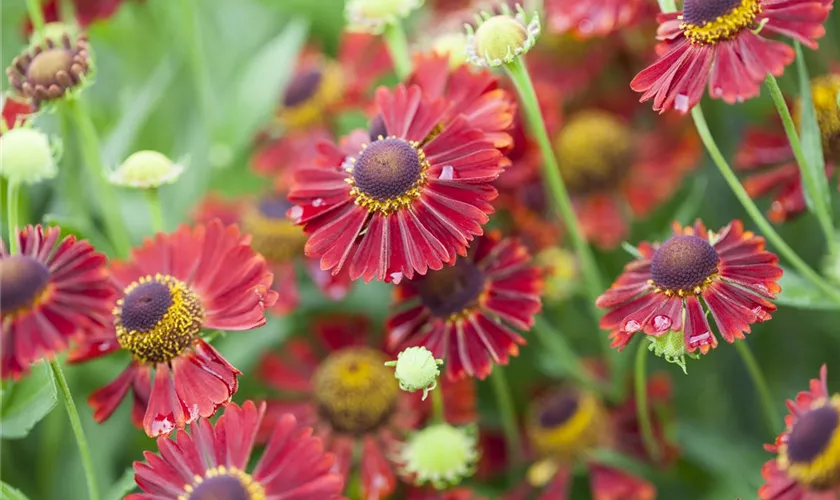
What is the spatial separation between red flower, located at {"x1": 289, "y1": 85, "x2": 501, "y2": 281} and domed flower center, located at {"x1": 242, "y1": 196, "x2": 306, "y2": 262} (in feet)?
1.30


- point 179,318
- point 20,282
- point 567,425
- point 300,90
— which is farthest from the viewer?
point 300,90

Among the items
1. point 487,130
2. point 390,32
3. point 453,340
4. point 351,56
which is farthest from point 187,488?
point 351,56

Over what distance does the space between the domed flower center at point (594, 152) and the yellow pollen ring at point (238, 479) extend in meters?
0.73

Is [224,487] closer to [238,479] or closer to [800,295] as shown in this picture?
[238,479]

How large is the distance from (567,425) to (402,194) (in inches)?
17.1

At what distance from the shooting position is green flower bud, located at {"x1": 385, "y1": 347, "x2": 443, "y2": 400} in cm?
74

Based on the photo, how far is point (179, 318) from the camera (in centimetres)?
82

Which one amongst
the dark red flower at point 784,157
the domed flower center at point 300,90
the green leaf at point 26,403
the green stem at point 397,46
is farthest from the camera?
the domed flower center at point 300,90

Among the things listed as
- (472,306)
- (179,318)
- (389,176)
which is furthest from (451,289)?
(179,318)

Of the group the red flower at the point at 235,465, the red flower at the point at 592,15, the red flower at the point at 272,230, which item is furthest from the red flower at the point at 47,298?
the red flower at the point at 592,15

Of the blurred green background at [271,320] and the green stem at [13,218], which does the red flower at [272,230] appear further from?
the green stem at [13,218]

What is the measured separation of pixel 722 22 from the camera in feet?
2.43

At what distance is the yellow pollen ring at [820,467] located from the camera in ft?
2.40

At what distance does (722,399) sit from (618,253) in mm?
226
